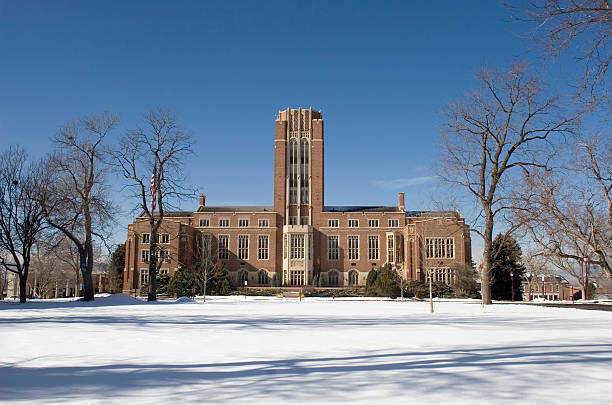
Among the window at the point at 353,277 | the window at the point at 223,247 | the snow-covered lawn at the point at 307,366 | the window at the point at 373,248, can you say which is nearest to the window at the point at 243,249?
the window at the point at 223,247

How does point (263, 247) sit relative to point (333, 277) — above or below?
above

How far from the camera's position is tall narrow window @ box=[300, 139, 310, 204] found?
65312 mm

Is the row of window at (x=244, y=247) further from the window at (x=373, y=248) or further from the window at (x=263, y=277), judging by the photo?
the window at (x=373, y=248)

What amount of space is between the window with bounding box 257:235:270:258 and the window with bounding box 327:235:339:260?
770 centimetres

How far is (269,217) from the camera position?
209ft

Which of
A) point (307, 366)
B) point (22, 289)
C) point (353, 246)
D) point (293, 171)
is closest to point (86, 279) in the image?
point (22, 289)

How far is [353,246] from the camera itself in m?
63.4

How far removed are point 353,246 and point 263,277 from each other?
472 inches

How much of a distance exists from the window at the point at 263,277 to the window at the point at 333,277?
7.65 meters

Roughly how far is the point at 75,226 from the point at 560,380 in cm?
2812

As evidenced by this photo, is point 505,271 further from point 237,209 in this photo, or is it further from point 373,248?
point 237,209

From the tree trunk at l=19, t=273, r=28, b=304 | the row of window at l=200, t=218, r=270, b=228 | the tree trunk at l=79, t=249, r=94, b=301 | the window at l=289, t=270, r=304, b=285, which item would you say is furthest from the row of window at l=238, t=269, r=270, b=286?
the tree trunk at l=19, t=273, r=28, b=304

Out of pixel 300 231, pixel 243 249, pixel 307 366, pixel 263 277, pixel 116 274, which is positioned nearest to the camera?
Result: pixel 307 366

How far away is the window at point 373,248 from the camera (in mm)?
62812
